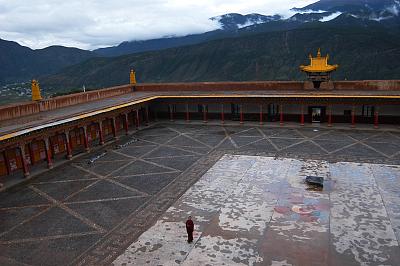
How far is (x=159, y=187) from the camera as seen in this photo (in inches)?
799

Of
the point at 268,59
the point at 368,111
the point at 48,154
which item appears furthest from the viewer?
the point at 268,59

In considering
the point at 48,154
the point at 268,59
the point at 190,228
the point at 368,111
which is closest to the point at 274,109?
the point at 368,111

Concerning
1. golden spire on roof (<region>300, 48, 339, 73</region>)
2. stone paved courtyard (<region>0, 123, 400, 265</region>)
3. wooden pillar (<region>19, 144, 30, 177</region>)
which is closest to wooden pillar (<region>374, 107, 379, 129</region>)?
stone paved courtyard (<region>0, 123, 400, 265</region>)

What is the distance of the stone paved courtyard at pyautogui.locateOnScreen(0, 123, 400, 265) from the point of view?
533 inches

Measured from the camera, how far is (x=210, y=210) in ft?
56.0

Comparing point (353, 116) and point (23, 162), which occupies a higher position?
point (353, 116)

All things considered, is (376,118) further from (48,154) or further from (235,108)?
(48,154)

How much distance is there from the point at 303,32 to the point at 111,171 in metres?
169

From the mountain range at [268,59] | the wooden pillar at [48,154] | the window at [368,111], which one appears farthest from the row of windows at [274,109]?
the mountain range at [268,59]

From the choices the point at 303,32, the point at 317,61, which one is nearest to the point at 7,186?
the point at 317,61

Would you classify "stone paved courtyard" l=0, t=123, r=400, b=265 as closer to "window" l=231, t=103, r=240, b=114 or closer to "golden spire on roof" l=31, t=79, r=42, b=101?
"golden spire on roof" l=31, t=79, r=42, b=101

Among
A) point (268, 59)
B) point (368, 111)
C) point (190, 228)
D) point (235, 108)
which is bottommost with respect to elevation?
point (190, 228)

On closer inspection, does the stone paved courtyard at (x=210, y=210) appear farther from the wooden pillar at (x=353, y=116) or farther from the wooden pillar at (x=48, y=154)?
the wooden pillar at (x=353, y=116)

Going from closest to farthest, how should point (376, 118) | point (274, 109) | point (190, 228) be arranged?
point (190, 228), point (376, 118), point (274, 109)
